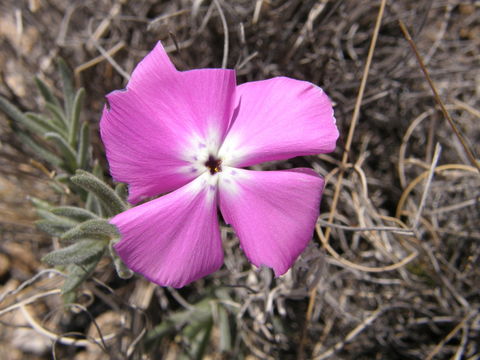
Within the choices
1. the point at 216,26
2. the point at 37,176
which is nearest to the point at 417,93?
the point at 216,26

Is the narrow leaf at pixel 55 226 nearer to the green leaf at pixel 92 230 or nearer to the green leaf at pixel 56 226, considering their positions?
the green leaf at pixel 56 226

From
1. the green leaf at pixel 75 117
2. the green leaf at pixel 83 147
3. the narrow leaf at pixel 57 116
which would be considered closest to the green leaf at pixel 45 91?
the narrow leaf at pixel 57 116

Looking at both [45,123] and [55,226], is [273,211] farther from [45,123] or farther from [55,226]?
[45,123]

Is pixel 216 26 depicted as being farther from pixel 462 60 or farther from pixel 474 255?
pixel 474 255

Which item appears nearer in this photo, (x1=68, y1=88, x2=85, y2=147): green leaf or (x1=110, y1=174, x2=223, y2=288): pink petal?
(x1=110, y1=174, x2=223, y2=288): pink petal

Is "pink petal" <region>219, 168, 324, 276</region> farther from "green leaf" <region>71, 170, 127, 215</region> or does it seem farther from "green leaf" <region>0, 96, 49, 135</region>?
"green leaf" <region>0, 96, 49, 135</region>

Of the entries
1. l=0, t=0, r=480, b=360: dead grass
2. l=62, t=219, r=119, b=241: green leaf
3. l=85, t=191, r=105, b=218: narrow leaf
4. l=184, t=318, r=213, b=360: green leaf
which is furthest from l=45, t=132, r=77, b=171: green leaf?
l=184, t=318, r=213, b=360: green leaf
